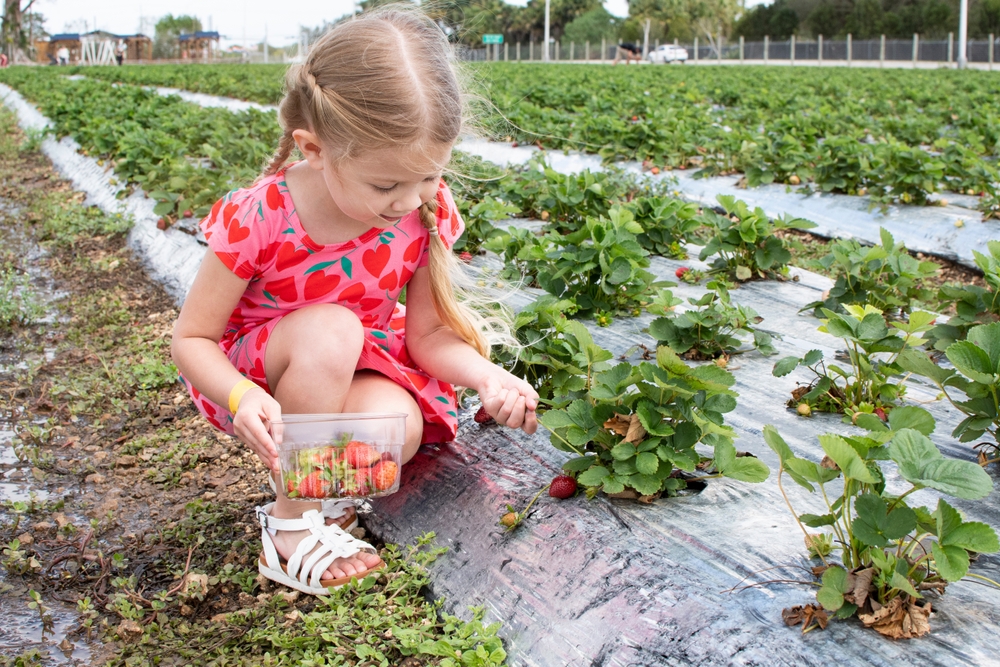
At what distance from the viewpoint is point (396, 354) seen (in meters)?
Answer: 2.24

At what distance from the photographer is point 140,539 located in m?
2.18

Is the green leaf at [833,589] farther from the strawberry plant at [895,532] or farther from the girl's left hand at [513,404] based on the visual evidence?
the girl's left hand at [513,404]

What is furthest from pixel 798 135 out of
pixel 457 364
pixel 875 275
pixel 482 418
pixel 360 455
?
pixel 360 455

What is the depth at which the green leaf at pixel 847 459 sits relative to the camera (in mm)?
1311

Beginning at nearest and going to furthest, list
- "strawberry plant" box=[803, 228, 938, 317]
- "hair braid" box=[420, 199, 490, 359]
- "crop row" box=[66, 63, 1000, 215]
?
"hair braid" box=[420, 199, 490, 359] → "strawberry plant" box=[803, 228, 938, 317] → "crop row" box=[66, 63, 1000, 215]

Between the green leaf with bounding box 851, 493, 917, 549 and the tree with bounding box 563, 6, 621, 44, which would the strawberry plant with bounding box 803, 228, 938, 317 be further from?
the tree with bounding box 563, 6, 621, 44

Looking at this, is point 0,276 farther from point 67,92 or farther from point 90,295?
point 67,92

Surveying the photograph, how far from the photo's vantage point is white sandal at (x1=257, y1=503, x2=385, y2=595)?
1.89 m

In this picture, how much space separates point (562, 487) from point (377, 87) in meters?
0.88

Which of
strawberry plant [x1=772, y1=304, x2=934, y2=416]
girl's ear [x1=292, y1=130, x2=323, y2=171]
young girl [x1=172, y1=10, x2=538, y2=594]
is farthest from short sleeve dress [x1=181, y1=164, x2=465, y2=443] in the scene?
strawberry plant [x1=772, y1=304, x2=934, y2=416]

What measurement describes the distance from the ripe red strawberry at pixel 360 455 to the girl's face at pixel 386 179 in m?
0.47

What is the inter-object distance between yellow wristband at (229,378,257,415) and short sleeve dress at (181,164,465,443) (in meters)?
0.19

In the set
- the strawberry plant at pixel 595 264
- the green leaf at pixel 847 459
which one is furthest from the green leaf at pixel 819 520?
the strawberry plant at pixel 595 264

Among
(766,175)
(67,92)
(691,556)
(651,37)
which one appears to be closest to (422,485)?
(691,556)
